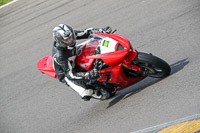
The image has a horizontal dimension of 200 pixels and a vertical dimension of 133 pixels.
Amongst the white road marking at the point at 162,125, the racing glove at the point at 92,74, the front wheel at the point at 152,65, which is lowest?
the white road marking at the point at 162,125

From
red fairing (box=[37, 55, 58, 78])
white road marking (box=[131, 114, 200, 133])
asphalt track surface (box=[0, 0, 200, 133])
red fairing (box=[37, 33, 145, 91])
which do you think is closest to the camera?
white road marking (box=[131, 114, 200, 133])

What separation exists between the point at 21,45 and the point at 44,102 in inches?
145

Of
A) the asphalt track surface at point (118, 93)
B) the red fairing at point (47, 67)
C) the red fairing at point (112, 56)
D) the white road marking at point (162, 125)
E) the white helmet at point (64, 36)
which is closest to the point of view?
the white road marking at point (162, 125)

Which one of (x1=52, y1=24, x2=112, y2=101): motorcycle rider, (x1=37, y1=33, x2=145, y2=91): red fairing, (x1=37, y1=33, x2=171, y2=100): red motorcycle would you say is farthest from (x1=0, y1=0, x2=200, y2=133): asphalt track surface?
(x1=52, y1=24, x2=112, y2=101): motorcycle rider

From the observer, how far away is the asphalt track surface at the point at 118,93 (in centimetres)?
559

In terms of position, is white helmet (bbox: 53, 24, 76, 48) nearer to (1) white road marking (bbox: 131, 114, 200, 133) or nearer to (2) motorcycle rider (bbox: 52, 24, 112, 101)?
(2) motorcycle rider (bbox: 52, 24, 112, 101)

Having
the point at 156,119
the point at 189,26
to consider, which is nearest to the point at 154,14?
the point at 189,26

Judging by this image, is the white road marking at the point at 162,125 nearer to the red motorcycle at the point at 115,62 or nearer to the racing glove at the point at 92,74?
the red motorcycle at the point at 115,62

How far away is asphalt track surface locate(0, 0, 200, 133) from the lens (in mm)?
5590

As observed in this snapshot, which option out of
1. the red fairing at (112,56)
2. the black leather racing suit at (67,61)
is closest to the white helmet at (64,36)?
the black leather racing suit at (67,61)

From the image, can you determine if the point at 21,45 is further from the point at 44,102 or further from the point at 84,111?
the point at 84,111

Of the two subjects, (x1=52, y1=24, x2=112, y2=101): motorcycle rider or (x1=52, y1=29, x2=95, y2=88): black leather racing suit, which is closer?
(x1=52, y1=24, x2=112, y2=101): motorcycle rider

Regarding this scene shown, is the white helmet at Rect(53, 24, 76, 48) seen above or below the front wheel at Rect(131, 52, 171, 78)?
above

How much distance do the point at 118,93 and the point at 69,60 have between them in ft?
4.88
